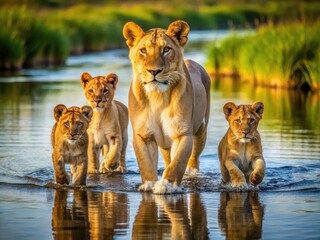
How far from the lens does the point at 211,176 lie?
37.7 ft

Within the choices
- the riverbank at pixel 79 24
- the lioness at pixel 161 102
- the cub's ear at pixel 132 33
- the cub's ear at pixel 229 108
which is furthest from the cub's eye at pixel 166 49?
the riverbank at pixel 79 24

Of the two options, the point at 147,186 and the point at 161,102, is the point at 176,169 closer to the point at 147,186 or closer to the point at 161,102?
the point at 147,186

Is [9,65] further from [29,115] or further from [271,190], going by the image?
[271,190]

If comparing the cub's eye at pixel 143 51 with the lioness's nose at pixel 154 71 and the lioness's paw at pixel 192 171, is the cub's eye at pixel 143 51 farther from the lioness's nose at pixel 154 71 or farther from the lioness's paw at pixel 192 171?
the lioness's paw at pixel 192 171

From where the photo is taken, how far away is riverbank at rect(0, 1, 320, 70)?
3183 cm

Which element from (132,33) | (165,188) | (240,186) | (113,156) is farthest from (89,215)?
(113,156)

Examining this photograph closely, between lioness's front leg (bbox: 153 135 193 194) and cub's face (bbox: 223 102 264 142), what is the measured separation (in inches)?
23.5

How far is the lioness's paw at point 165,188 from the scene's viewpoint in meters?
9.96

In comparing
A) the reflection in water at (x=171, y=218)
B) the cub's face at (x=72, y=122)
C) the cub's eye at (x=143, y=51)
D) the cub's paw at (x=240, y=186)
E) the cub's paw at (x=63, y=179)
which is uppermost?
the cub's eye at (x=143, y=51)

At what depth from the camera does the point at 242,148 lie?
10547mm

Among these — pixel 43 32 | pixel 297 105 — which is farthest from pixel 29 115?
pixel 43 32

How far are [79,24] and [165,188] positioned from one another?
3327 centimetres

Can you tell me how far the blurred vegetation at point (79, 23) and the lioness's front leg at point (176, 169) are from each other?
51.6 ft

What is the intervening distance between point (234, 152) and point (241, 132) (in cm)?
21
